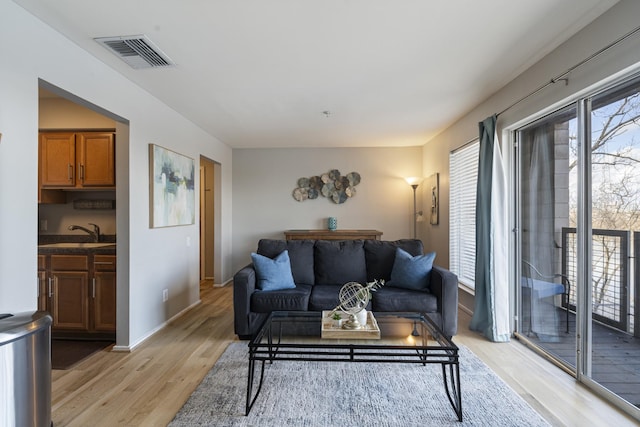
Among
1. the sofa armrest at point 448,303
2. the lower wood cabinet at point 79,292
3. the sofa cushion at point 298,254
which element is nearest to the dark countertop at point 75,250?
the lower wood cabinet at point 79,292

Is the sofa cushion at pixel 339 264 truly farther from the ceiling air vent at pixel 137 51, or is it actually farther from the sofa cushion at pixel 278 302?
the ceiling air vent at pixel 137 51

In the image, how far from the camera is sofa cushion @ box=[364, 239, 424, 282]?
11.8 feet

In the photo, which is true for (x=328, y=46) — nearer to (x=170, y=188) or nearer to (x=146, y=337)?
(x=170, y=188)

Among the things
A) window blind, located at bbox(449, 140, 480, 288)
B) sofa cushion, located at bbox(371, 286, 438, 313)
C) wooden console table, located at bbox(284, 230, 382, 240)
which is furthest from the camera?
wooden console table, located at bbox(284, 230, 382, 240)

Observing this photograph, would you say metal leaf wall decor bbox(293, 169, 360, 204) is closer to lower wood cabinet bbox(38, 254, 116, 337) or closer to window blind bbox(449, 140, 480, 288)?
window blind bbox(449, 140, 480, 288)

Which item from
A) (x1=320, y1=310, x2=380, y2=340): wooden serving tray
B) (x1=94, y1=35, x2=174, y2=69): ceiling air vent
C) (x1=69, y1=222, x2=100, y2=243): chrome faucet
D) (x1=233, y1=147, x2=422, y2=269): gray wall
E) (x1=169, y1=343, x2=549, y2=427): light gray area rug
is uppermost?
(x1=94, y1=35, x2=174, y2=69): ceiling air vent

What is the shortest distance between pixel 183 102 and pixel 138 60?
947 millimetres

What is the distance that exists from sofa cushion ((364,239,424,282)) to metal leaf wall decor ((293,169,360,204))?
207 centimetres

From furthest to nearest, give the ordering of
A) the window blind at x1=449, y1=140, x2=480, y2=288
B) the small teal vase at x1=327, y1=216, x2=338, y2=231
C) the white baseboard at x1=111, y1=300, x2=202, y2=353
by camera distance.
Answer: the small teal vase at x1=327, y1=216, x2=338, y2=231 < the window blind at x1=449, y1=140, x2=480, y2=288 < the white baseboard at x1=111, y1=300, x2=202, y2=353

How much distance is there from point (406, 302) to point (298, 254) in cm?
134

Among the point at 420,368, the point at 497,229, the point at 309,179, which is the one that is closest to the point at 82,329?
the point at 420,368

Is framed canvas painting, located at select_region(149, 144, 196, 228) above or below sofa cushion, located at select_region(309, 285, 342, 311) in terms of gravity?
above

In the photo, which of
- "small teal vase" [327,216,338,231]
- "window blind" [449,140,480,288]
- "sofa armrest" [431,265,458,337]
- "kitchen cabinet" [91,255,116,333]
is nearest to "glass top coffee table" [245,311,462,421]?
"sofa armrest" [431,265,458,337]

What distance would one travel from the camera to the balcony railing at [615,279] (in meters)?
1.87
